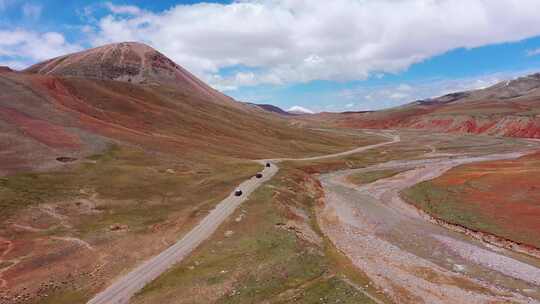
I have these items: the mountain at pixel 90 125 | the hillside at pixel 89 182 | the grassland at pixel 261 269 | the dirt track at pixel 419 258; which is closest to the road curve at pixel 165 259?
the grassland at pixel 261 269

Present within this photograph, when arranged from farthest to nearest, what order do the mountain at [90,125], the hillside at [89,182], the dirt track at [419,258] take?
the mountain at [90,125] → the hillside at [89,182] → the dirt track at [419,258]

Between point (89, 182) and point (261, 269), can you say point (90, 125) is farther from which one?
point (261, 269)

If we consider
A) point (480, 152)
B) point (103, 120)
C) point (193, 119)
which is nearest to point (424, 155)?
point (480, 152)

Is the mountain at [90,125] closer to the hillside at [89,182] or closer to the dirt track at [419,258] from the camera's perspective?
the hillside at [89,182]

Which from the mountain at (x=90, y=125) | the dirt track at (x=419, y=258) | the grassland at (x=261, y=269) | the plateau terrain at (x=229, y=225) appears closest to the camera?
the grassland at (x=261, y=269)

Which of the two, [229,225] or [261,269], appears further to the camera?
[229,225]

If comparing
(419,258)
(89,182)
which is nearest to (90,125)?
(89,182)

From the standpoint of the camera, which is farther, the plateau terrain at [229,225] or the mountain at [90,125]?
the mountain at [90,125]

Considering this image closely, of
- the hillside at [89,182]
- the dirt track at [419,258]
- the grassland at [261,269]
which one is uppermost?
the hillside at [89,182]

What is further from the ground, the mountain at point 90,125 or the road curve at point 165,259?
the mountain at point 90,125
